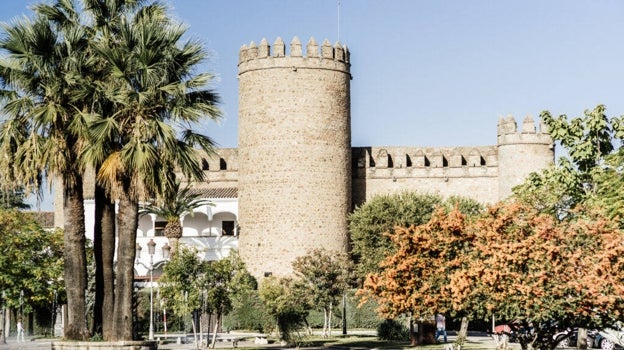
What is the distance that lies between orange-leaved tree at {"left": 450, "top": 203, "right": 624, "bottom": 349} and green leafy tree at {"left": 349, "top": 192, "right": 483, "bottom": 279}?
1125 inches

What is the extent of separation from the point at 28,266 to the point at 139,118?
76.9 feet

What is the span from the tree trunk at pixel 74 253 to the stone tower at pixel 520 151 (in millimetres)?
40388

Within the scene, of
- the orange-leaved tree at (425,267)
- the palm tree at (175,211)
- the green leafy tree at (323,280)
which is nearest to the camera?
the orange-leaved tree at (425,267)

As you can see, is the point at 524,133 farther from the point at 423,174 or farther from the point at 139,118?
the point at 139,118

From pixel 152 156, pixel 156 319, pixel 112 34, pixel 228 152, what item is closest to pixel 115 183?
pixel 152 156

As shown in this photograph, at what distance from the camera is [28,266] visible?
44.1m

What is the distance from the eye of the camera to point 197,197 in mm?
58844

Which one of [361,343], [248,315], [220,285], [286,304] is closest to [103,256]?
[220,285]

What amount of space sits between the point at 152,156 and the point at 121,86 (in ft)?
5.78

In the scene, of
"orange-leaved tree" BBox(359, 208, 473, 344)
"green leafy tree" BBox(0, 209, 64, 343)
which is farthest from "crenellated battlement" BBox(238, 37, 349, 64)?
"orange-leaved tree" BBox(359, 208, 473, 344)

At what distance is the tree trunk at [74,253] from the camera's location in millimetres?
22859

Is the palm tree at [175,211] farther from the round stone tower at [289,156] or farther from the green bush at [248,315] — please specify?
the green bush at [248,315]

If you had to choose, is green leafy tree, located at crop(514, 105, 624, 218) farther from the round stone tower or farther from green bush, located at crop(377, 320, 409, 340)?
the round stone tower

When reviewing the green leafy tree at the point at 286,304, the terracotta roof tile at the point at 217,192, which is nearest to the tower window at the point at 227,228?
the terracotta roof tile at the point at 217,192
